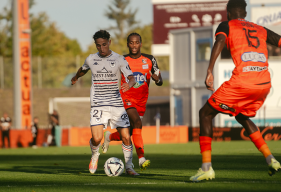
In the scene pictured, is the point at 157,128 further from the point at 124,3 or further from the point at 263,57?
the point at 124,3

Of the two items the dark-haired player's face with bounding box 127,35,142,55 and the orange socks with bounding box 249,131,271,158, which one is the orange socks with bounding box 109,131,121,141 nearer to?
the dark-haired player's face with bounding box 127,35,142,55

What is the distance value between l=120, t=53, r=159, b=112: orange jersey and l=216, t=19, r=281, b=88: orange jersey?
2920 mm

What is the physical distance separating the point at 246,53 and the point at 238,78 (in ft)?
1.22

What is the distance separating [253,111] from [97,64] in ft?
9.14

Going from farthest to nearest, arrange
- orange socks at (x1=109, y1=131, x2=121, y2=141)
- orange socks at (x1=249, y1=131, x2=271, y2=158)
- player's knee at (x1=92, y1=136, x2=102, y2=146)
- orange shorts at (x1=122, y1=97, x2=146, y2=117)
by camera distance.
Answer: orange socks at (x1=109, y1=131, x2=121, y2=141) < orange shorts at (x1=122, y1=97, x2=146, y2=117) < player's knee at (x1=92, y1=136, x2=102, y2=146) < orange socks at (x1=249, y1=131, x2=271, y2=158)

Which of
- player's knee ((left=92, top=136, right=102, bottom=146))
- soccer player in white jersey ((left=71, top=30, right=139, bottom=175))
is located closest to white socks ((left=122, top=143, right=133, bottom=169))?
soccer player in white jersey ((left=71, top=30, right=139, bottom=175))

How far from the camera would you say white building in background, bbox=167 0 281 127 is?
3341cm

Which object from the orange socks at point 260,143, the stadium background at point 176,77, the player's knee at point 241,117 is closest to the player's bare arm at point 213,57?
the player's knee at point 241,117

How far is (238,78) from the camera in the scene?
6.48 metres

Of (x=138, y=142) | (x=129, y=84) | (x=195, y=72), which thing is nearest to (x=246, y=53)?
(x=129, y=84)

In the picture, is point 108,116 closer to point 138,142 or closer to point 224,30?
point 138,142

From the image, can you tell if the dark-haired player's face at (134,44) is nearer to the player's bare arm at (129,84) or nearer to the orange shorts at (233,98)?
the player's bare arm at (129,84)

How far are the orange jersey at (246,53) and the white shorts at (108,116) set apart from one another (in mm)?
2386

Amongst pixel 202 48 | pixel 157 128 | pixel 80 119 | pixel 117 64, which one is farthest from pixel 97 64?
pixel 80 119
